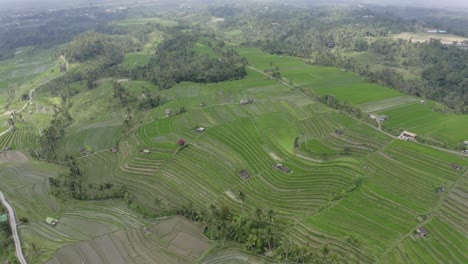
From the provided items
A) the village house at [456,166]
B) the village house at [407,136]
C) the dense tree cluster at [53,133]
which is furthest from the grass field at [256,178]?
Answer: the dense tree cluster at [53,133]

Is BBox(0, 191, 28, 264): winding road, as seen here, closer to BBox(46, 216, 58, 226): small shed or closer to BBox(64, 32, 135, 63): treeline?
BBox(46, 216, 58, 226): small shed

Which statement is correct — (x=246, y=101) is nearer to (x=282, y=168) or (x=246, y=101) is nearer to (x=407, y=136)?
(x=282, y=168)

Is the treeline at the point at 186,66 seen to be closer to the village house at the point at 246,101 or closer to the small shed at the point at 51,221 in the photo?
the village house at the point at 246,101

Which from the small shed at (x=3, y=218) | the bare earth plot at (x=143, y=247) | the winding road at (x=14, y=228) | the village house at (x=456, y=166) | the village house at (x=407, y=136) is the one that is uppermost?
the village house at (x=407, y=136)

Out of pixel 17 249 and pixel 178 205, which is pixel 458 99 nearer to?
pixel 178 205

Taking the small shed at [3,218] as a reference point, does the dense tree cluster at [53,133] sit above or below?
below

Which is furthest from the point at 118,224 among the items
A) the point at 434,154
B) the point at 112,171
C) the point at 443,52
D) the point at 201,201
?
the point at 443,52
